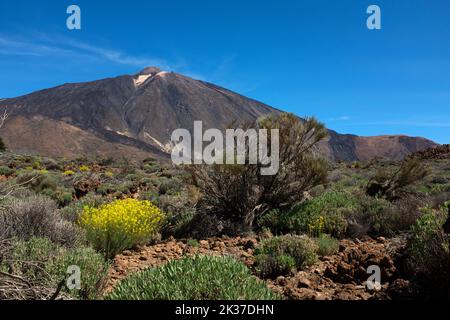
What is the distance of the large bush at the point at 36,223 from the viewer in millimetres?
5270

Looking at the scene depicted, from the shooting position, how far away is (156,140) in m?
144

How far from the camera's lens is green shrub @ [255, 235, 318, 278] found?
486 centimetres

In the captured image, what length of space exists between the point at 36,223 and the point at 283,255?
3.32m

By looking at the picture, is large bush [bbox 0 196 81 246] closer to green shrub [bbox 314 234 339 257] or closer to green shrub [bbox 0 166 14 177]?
green shrub [bbox 314 234 339 257]

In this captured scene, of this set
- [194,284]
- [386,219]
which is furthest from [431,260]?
[386,219]

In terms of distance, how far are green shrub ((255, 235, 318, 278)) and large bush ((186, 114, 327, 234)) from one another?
2.05m

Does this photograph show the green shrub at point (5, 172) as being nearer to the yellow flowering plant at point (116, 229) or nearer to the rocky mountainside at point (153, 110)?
the yellow flowering plant at point (116, 229)

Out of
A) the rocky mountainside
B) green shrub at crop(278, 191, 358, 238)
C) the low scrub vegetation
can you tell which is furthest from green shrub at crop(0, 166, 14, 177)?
the rocky mountainside

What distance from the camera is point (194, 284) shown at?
326 centimetres

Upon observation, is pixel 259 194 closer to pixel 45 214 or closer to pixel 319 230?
pixel 319 230

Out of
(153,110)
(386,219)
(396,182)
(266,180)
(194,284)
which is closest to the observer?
(194,284)

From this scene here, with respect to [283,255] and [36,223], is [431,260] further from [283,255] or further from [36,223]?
[36,223]

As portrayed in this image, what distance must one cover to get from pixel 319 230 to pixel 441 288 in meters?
2.81
